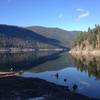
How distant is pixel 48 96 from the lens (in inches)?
2110

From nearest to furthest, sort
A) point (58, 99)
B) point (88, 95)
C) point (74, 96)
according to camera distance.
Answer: point (58, 99), point (74, 96), point (88, 95)

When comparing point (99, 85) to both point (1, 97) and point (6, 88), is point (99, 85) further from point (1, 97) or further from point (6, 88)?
point (1, 97)

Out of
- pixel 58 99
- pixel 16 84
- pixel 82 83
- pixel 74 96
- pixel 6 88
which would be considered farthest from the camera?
pixel 82 83

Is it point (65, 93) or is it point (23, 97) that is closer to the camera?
point (23, 97)

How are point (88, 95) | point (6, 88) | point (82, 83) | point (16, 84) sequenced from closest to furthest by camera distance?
point (88, 95), point (6, 88), point (16, 84), point (82, 83)

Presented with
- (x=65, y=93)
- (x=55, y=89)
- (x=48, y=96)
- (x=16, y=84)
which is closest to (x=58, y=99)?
(x=48, y=96)

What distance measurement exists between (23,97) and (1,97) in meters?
3.88

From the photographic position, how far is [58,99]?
50812 millimetres

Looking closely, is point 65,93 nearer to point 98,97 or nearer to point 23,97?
point 98,97

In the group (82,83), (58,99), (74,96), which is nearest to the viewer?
(58,99)

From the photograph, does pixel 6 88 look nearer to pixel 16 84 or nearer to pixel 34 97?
pixel 16 84

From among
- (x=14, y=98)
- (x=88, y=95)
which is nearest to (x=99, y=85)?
(x=88, y=95)

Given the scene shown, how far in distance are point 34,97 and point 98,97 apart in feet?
41.8

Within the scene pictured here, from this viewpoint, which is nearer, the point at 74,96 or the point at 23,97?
the point at 23,97
